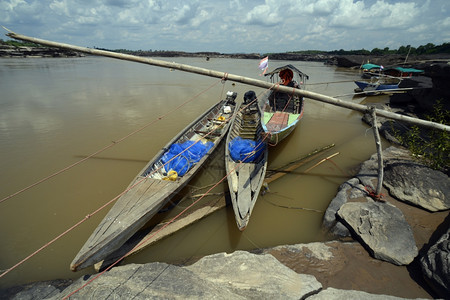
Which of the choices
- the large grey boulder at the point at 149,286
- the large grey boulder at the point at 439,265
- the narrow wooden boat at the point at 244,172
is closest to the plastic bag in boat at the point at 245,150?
the narrow wooden boat at the point at 244,172

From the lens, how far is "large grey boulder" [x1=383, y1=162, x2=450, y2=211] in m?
5.96

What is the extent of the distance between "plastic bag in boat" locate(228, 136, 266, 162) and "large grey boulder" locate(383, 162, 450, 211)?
4.59 metres

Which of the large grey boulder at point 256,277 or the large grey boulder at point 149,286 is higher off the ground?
the large grey boulder at point 149,286

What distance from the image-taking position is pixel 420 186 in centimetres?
626

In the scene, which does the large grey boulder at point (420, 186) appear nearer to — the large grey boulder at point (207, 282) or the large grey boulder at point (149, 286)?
the large grey boulder at point (207, 282)

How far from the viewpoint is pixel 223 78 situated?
20.0 feet

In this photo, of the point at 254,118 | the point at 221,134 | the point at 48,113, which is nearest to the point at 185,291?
the point at 221,134

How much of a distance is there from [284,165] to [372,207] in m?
3.70

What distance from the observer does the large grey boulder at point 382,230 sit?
467cm

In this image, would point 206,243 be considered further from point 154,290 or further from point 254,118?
point 254,118

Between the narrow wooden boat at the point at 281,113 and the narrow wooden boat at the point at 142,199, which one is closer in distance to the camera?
the narrow wooden boat at the point at 142,199

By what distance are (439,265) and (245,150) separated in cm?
598

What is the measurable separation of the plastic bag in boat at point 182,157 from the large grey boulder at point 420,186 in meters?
6.82

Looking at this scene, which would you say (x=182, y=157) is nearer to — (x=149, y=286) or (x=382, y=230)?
(x=149, y=286)
